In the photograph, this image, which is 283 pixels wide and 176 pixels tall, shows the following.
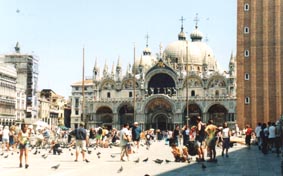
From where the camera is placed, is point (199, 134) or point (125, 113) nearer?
point (199, 134)

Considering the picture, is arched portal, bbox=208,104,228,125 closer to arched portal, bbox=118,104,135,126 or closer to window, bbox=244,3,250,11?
arched portal, bbox=118,104,135,126

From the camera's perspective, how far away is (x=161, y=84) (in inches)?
3307

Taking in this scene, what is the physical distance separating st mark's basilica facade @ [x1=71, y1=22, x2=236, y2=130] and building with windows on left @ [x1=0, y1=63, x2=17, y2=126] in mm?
16861

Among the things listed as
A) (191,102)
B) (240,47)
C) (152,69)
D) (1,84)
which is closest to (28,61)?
(1,84)

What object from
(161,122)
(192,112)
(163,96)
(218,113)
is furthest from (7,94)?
(218,113)

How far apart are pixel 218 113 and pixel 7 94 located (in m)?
30.6

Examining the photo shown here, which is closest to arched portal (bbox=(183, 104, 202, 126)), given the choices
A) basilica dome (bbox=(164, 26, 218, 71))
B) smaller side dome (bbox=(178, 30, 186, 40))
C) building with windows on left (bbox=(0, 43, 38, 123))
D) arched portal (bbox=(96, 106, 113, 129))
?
basilica dome (bbox=(164, 26, 218, 71))

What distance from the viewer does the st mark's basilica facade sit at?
79.5 m

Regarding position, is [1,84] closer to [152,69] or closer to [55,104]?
[152,69]

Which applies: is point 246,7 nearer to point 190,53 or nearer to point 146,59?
A: point 190,53

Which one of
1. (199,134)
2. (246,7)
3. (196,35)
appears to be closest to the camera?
(199,134)

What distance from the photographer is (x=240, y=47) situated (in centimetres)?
5569

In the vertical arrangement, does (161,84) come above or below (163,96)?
above

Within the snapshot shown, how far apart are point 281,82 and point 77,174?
1696 inches
